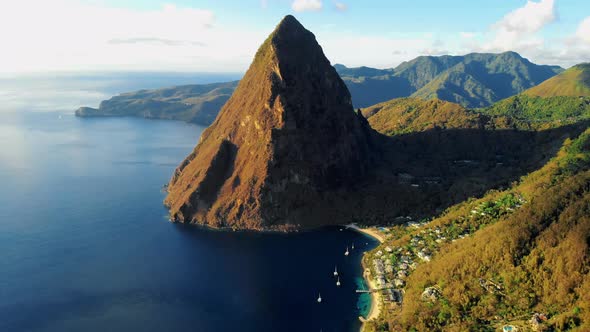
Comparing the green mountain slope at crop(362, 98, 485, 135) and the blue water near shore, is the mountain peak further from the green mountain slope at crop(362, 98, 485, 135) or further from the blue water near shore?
the blue water near shore

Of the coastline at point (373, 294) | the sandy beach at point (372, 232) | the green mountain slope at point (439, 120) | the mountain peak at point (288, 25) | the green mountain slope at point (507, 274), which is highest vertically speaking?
the mountain peak at point (288, 25)

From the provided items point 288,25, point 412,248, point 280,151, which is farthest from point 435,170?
point 288,25

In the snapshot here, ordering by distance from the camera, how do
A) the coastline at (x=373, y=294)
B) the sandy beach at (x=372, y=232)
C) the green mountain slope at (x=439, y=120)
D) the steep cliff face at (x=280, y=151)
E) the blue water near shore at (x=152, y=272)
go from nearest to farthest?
the blue water near shore at (x=152, y=272)
the coastline at (x=373, y=294)
the sandy beach at (x=372, y=232)
the steep cliff face at (x=280, y=151)
the green mountain slope at (x=439, y=120)

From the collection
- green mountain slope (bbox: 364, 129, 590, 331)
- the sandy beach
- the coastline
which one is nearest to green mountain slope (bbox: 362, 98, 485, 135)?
the sandy beach

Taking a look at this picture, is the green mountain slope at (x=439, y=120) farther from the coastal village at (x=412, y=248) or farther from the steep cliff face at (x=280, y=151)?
the coastal village at (x=412, y=248)

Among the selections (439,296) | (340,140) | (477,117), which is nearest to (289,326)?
(439,296)

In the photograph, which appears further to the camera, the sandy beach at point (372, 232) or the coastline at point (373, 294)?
the sandy beach at point (372, 232)

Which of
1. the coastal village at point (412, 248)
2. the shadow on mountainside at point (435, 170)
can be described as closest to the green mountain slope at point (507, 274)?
the coastal village at point (412, 248)
